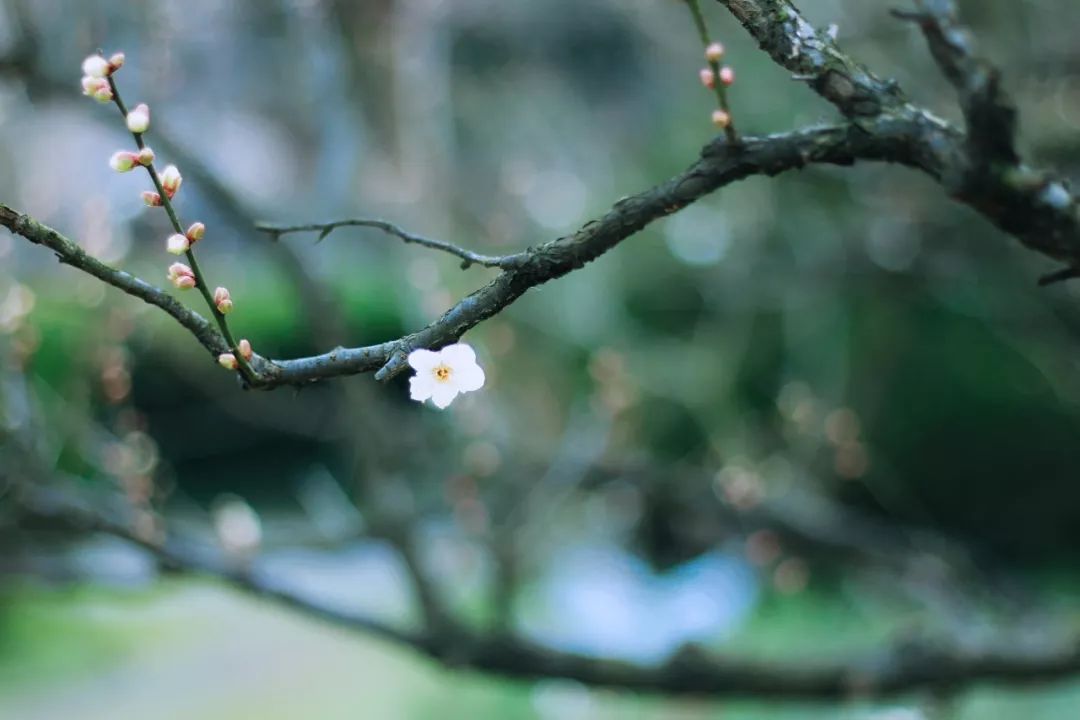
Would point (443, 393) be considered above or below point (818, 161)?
below

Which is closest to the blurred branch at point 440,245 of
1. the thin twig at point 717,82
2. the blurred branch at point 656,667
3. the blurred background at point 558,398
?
the thin twig at point 717,82

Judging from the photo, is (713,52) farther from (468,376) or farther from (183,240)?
(183,240)

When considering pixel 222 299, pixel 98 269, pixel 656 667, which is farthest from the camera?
pixel 656 667

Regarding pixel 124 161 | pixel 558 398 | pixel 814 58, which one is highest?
pixel 558 398

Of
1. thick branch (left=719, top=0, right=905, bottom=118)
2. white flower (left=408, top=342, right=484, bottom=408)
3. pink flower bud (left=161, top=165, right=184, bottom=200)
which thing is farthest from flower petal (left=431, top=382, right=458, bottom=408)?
thick branch (left=719, top=0, right=905, bottom=118)

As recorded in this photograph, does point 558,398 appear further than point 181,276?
Yes

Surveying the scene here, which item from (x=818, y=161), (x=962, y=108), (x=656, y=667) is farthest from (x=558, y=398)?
(x=962, y=108)

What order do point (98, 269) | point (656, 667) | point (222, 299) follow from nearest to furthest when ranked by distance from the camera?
point (98, 269) → point (222, 299) → point (656, 667)
